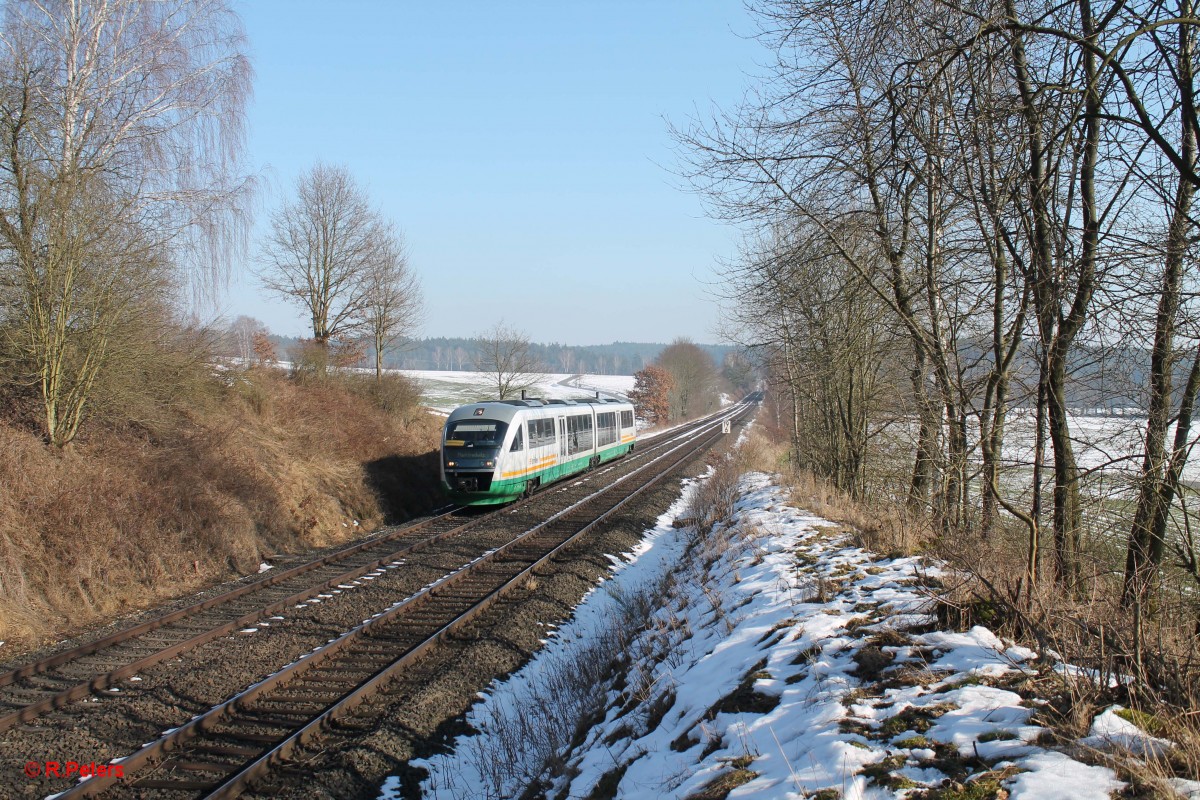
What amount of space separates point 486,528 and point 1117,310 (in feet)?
41.0

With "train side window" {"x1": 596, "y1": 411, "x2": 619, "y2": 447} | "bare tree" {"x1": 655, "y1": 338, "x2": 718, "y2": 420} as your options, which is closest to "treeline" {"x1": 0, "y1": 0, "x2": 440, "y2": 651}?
"train side window" {"x1": 596, "y1": 411, "x2": 619, "y2": 447}

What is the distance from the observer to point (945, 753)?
3.41m

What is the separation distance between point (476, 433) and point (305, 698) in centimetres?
1157

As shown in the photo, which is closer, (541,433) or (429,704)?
(429,704)

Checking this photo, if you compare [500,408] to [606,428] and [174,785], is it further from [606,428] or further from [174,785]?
[174,785]

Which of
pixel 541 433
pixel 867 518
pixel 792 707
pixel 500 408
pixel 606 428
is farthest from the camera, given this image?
pixel 606 428

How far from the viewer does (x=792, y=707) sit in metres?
4.34

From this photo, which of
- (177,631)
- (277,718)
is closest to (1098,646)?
(277,718)

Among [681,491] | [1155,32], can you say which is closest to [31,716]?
[1155,32]

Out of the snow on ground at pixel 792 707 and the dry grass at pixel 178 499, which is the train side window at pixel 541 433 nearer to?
the dry grass at pixel 178 499

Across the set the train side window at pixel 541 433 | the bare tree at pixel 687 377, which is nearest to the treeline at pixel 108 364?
the train side window at pixel 541 433

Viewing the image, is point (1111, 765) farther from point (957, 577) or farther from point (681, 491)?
point (681, 491)

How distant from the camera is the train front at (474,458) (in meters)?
17.4

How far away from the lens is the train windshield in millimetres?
17734
